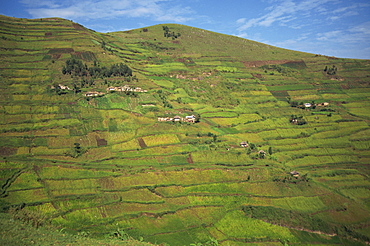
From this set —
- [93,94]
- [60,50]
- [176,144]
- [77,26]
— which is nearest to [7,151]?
[93,94]

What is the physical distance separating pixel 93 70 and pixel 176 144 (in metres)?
37.1

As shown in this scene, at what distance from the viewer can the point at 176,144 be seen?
6606 centimetres

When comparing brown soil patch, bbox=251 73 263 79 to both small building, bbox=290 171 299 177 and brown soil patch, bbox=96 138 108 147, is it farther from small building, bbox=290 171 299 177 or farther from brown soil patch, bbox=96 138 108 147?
brown soil patch, bbox=96 138 108 147

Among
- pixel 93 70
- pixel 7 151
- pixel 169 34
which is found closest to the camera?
pixel 7 151

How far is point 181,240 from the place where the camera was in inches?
1714

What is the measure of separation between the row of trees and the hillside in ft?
1.24

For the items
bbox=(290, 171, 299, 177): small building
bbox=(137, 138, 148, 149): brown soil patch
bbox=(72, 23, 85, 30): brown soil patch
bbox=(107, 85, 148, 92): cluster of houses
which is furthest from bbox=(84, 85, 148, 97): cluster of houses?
bbox=(290, 171, 299, 177): small building

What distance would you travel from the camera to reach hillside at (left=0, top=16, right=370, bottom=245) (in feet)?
156

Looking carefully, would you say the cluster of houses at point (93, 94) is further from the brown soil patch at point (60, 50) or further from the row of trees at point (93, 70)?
the brown soil patch at point (60, 50)

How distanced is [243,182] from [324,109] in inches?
1860

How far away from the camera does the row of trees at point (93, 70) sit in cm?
8500


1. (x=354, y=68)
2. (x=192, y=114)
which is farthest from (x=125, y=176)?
(x=354, y=68)

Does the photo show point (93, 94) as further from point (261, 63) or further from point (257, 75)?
point (261, 63)

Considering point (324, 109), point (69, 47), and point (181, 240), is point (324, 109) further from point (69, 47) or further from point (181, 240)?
point (69, 47)
